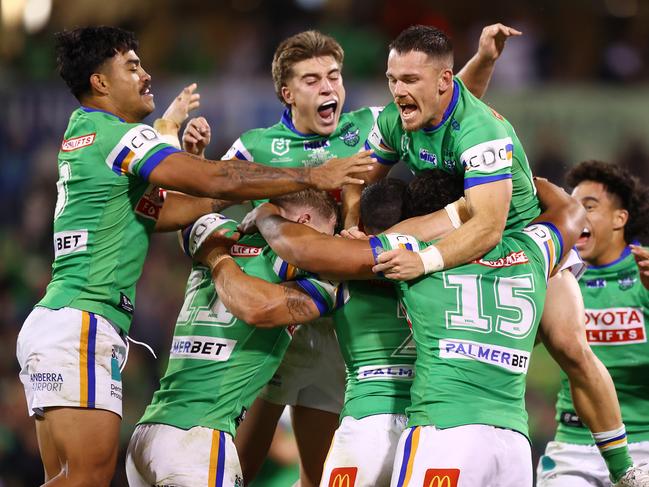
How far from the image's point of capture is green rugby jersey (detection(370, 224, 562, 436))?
14.8ft

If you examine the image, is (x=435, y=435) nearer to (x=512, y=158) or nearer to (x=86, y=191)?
A: (x=512, y=158)

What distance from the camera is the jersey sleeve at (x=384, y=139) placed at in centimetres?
555

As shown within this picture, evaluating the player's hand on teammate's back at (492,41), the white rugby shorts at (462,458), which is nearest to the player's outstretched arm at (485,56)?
the player's hand on teammate's back at (492,41)

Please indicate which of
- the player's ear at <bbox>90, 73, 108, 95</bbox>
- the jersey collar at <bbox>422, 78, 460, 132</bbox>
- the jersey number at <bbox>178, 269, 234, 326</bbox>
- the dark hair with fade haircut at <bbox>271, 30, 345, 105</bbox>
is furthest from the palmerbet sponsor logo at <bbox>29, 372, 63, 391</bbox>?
the dark hair with fade haircut at <bbox>271, 30, 345, 105</bbox>

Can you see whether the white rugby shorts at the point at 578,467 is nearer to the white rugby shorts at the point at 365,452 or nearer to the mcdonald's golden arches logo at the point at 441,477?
the white rugby shorts at the point at 365,452

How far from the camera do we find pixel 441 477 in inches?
173

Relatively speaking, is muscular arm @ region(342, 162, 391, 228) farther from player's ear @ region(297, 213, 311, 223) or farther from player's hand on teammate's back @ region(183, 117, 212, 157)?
player's hand on teammate's back @ region(183, 117, 212, 157)

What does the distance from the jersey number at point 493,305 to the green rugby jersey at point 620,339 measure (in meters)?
1.54

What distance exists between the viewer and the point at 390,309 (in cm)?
502

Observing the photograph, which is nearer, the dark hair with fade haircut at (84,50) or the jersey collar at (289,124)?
the dark hair with fade haircut at (84,50)

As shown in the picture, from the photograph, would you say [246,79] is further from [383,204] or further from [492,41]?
[383,204]

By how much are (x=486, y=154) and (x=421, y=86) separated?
494 millimetres

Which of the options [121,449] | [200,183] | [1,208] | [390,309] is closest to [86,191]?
[200,183]

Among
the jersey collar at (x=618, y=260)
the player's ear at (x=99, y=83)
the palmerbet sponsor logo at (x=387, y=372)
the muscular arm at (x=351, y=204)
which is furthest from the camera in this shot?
the jersey collar at (x=618, y=260)
